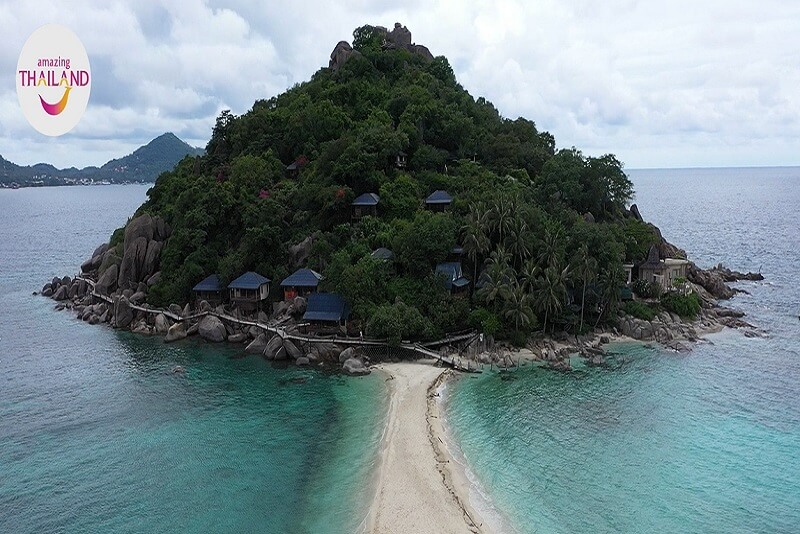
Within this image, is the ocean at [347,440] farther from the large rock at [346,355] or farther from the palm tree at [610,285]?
the palm tree at [610,285]

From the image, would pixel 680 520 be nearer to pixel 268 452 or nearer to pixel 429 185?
pixel 268 452

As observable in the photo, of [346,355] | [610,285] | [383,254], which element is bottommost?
[346,355]

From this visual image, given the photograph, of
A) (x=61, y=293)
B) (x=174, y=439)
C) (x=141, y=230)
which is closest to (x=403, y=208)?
(x=141, y=230)

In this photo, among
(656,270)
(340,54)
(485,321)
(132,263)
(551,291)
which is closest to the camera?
(551,291)

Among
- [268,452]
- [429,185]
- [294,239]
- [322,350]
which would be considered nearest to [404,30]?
[429,185]

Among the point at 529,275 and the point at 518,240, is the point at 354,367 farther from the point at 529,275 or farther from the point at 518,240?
the point at 518,240

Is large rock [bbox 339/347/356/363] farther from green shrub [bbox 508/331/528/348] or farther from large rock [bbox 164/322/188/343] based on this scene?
large rock [bbox 164/322/188/343]

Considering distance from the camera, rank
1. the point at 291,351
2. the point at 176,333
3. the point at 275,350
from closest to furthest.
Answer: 1. the point at 291,351
2. the point at 275,350
3. the point at 176,333

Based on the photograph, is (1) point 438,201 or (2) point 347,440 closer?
(2) point 347,440

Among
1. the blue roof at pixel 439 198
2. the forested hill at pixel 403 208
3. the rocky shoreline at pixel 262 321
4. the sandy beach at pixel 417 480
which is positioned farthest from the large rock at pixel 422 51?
the sandy beach at pixel 417 480

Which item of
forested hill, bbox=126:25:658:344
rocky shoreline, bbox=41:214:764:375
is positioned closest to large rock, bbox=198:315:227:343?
rocky shoreline, bbox=41:214:764:375
